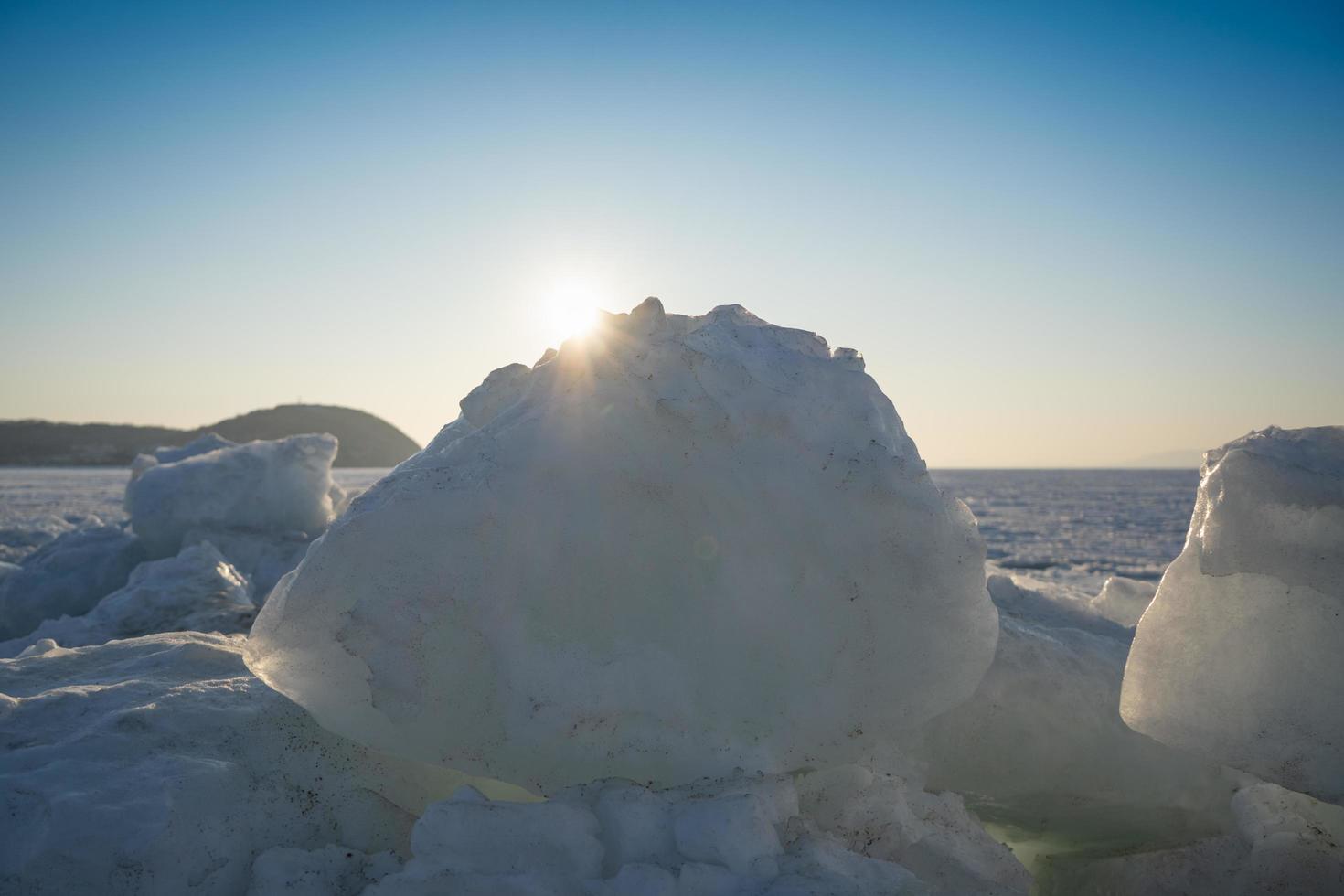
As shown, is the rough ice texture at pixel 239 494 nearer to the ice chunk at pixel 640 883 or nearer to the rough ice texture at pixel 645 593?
the rough ice texture at pixel 645 593

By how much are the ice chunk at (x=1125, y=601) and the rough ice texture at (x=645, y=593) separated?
6.21ft

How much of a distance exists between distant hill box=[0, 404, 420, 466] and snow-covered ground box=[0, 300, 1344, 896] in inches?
2896

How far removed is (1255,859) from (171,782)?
10.3ft

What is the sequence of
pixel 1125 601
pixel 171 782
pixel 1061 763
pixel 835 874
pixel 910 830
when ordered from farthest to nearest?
pixel 1125 601, pixel 1061 763, pixel 910 830, pixel 171 782, pixel 835 874

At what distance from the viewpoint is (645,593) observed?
2.57 meters

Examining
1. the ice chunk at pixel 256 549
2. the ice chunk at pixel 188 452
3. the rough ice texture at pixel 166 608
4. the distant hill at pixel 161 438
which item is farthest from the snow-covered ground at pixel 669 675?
the distant hill at pixel 161 438

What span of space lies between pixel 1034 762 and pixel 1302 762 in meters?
0.84

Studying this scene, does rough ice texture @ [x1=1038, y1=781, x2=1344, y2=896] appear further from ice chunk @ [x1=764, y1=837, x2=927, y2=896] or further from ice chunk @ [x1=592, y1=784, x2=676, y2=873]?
ice chunk @ [x1=592, y1=784, x2=676, y2=873]

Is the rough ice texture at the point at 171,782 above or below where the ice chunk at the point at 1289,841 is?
above

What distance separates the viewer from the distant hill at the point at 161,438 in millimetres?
74125

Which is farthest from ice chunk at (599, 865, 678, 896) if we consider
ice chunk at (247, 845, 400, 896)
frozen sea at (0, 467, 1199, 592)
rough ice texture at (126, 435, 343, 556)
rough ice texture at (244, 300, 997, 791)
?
frozen sea at (0, 467, 1199, 592)

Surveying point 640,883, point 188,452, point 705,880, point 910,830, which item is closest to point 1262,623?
point 910,830

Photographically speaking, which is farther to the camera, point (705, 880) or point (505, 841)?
point (505, 841)

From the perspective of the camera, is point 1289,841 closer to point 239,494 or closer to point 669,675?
point 669,675
